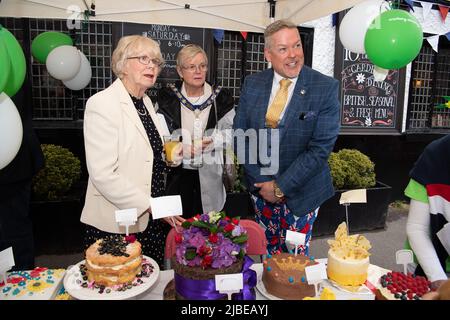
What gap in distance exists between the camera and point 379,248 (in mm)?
4426

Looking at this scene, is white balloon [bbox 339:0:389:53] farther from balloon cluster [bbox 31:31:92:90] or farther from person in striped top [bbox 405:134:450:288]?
balloon cluster [bbox 31:31:92:90]

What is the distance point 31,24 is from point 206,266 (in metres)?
4.50

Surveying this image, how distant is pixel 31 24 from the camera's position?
474 centimetres

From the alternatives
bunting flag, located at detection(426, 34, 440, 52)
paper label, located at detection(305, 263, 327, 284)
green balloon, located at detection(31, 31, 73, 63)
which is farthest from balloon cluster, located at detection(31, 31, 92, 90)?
bunting flag, located at detection(426, 34, 440, 52)

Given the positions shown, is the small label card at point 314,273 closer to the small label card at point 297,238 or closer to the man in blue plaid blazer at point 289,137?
the small label card at point 297,238

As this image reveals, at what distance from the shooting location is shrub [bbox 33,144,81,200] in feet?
13.3

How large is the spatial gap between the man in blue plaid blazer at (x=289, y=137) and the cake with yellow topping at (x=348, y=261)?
1.92 ft

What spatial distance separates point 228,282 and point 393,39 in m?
2.15

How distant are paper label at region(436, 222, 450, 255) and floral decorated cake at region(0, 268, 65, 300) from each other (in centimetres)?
160

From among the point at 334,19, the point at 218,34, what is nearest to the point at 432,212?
the point at 218,34

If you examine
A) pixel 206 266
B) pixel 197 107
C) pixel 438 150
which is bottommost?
pixel 206 266

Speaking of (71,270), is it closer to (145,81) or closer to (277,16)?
(145,81)

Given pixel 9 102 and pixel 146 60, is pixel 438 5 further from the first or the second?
pixel 9 102
